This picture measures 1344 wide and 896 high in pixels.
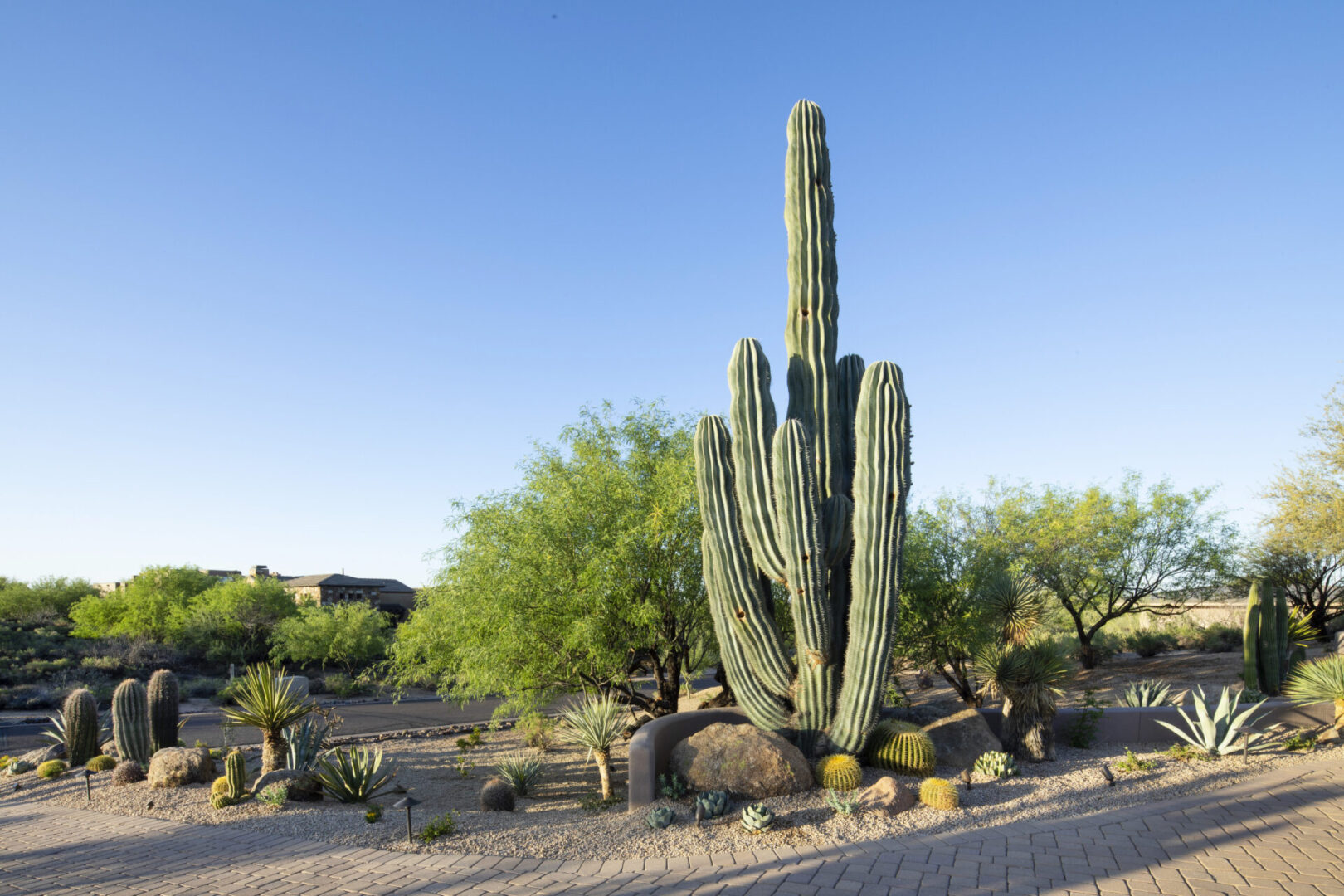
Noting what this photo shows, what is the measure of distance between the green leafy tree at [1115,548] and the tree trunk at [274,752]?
1965 centimetres

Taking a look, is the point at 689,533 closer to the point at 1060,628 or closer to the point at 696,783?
the point at 696,783

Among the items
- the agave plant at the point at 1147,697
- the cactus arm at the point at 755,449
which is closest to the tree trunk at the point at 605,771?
the cactus arm at the point at 755,449

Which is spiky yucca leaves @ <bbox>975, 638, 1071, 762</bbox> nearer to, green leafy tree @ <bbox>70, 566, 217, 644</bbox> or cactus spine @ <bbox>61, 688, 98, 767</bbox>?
cactus spine @ <bbox>61, 688, 98, 767</bbox>

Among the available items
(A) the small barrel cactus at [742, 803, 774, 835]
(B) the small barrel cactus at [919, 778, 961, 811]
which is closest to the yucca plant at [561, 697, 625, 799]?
(A) the small barrel cactus at [742, 803, 774, 835]

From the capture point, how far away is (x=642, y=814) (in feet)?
24.5

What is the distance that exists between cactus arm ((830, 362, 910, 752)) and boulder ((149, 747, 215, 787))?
8.08m

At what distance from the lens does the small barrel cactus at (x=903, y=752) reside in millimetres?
8711

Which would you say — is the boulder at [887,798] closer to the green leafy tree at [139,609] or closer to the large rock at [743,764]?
the large rock at [743,764]

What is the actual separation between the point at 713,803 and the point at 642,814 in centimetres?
77

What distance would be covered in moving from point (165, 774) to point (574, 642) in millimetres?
5337

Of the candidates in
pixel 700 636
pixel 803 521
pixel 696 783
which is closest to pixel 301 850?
pixel 696 783

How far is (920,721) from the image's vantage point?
1037cm

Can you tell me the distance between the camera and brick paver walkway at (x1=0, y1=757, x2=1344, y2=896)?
5406 millimetres

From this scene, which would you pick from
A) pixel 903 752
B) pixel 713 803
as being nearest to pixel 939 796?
pixel 903 752
